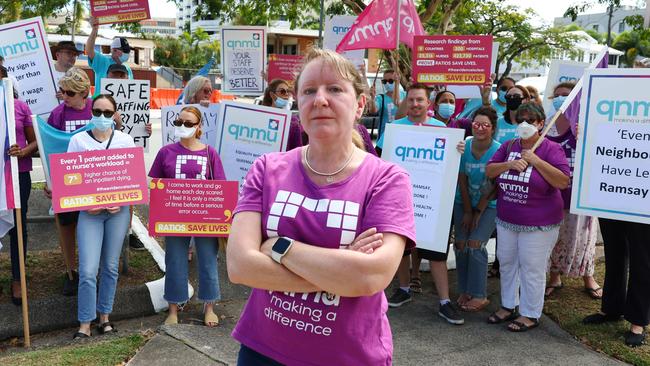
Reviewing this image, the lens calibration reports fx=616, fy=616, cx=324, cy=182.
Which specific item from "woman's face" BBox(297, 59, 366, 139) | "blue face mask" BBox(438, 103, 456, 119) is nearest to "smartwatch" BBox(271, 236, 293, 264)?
"woman's face" BBox(297, 59, 366, 139)

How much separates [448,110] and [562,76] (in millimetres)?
1961

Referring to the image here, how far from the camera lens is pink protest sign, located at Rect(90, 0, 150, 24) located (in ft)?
27.6

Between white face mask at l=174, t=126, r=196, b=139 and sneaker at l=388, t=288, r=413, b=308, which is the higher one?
white face mask at l=174, t=126, r=196, b=139

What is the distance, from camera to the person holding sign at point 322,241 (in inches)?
77.2

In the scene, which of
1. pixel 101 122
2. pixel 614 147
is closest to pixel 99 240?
pixel 101 122

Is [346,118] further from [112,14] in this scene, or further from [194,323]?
[112,14]

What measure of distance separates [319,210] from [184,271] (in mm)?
3546

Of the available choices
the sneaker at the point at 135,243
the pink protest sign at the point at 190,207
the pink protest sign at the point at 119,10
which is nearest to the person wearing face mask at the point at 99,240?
the pink protest sign at the point at 190,207

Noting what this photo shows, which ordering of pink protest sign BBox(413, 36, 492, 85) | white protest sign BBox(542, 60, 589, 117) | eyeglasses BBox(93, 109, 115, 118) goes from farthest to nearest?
white protest sign BBox(542, 60, 589, 117) → pink protest sign BBox(413, 36, 492, 85) → eyeglasses BBox(93, 109, 115, 118)

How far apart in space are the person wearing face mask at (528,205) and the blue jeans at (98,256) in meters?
3.16

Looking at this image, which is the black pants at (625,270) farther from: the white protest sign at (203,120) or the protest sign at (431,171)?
the white protest sign at (203,120)

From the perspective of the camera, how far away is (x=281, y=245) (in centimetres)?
197

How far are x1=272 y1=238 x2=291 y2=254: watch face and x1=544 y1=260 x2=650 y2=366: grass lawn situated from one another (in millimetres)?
3771

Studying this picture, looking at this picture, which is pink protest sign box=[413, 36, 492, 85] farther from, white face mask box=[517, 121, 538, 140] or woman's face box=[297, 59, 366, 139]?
woman's face box=[297, 59, 366, 139]
